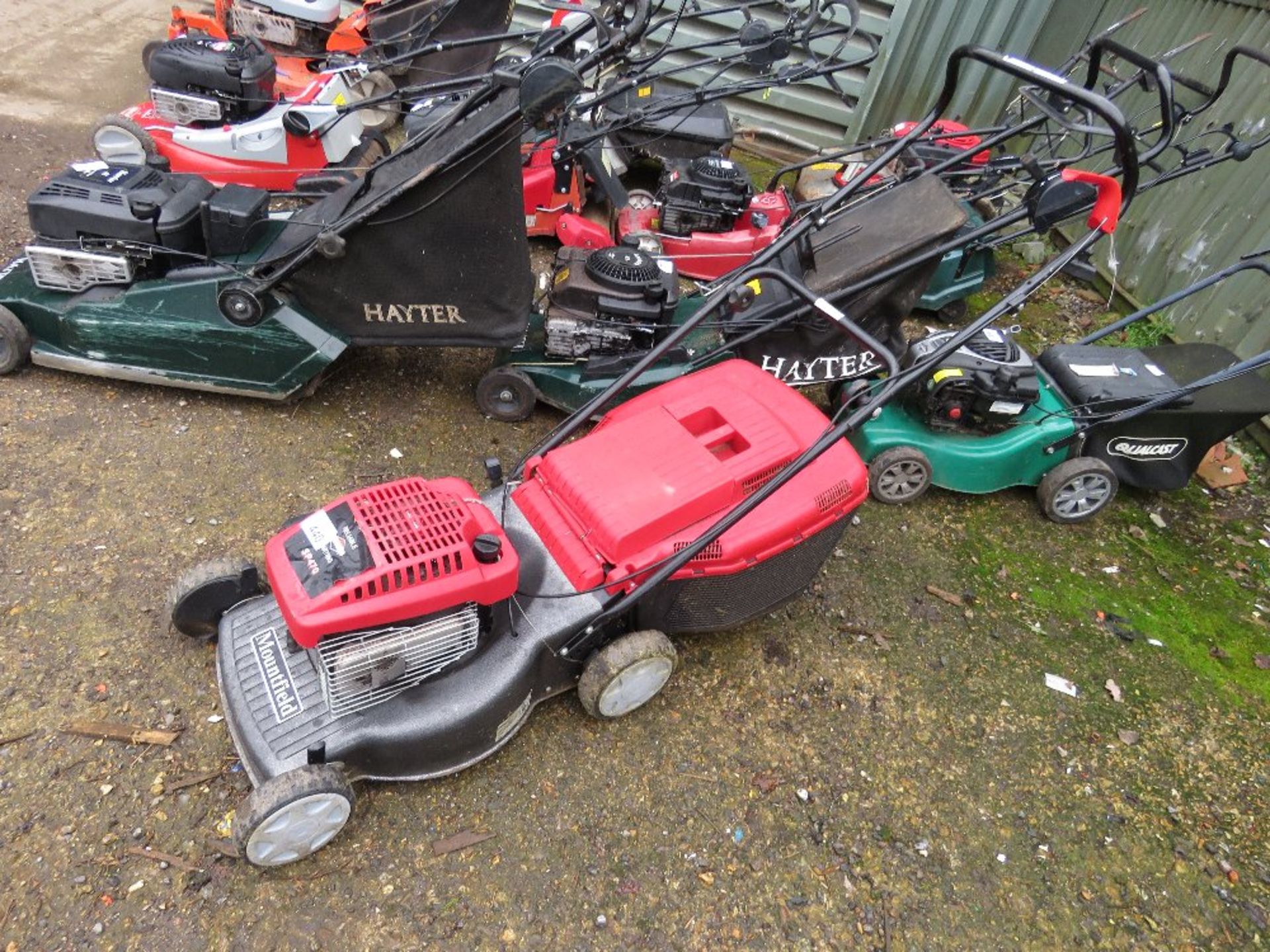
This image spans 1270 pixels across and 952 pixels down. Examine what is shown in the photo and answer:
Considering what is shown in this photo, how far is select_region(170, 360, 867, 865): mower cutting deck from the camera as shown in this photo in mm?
1997

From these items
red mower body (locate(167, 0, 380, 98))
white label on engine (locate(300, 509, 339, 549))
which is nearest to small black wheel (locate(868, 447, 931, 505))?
white label on engine (locate(300, 509, 339, 549))

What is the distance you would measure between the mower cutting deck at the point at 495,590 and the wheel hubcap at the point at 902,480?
Answer: 3.19ft

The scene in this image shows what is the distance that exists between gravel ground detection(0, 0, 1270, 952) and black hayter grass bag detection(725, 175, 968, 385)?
2.69 feet

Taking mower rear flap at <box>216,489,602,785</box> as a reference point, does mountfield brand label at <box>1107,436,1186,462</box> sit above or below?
above

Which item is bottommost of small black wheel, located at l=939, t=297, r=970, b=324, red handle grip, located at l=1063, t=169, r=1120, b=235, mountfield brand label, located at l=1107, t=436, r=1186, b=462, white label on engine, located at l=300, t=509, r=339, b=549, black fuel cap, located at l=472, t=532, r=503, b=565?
small black wheel, located at l=939, t=297, r=970, b=324

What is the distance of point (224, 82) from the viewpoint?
4547mm

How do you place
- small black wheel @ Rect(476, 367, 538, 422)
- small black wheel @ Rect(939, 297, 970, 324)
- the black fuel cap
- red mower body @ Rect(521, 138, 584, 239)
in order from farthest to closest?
1. small black wheel @ Rect(939, 297, 970, 324)
2. red mower body @ Rect(521, 138, 584, 239)
3. small black wheel @ Rect(476, 367, 538, 422)
4. the black fuel cap

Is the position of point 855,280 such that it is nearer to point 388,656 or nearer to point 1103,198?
point 1103,198

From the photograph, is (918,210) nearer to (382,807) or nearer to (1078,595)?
(1078,595)

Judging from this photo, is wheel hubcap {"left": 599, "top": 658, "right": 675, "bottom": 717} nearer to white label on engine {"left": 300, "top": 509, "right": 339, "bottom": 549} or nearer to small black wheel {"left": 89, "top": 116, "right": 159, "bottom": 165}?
white label on engine {"left": 300, "top": 509, "right": 339, "bottom": 549}

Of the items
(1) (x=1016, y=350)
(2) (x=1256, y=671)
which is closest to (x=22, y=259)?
(1) (x=1016, y=350)

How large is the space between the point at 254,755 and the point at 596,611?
97cm

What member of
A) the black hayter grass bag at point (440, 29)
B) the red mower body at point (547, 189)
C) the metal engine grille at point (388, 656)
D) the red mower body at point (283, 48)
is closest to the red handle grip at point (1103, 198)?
the metal engine grille at point (388, 656)

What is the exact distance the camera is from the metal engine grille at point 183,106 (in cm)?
461
